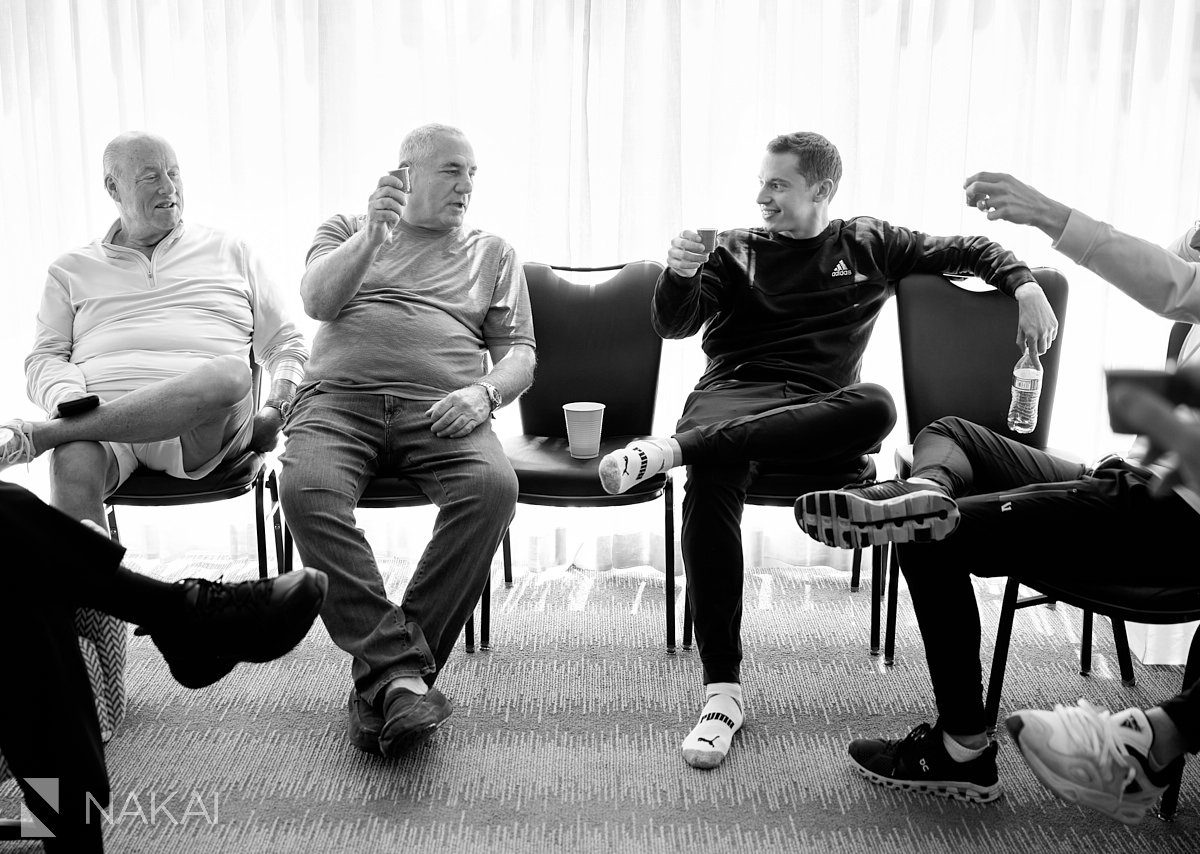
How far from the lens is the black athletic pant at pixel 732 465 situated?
213 centimetres

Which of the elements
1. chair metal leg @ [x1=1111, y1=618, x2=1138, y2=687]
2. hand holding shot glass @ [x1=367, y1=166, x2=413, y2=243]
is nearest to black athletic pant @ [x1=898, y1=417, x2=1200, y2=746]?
chair metal leg @ [x1=1111, y1=618, x2=1138, y2=687]

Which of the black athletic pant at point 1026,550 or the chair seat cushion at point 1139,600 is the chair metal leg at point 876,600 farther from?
the chair seat cushion at point 1139,600

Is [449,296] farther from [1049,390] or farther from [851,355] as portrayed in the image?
[1049,390]

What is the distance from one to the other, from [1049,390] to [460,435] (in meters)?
1.43

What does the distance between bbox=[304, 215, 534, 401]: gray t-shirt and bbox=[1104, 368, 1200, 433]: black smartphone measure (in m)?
1.47

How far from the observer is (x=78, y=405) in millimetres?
2172

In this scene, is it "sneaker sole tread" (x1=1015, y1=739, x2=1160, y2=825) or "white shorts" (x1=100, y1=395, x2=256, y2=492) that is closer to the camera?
"sneaker sole tread" (x1=1015, y1=739, x2=1160, y2=825)

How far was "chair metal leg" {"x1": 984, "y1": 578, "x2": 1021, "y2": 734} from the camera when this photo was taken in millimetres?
1938

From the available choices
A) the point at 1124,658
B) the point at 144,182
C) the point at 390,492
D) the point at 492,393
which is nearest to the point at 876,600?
the point at 1124,658

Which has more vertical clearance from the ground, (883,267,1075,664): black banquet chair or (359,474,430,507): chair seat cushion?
(883,267,1075,664): black banquet chair

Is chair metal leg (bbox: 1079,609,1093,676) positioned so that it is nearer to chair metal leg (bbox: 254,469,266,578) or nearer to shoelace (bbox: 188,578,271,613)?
shoelace (bbox: 188,578,271,613)

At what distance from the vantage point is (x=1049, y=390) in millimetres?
2443

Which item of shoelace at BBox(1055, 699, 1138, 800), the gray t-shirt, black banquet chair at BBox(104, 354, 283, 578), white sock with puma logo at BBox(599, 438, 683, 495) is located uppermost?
the gray t-shirt

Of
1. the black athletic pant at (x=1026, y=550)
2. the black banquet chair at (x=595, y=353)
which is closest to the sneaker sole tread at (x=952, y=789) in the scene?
the black athletic pant at (x=1026, y=550)
